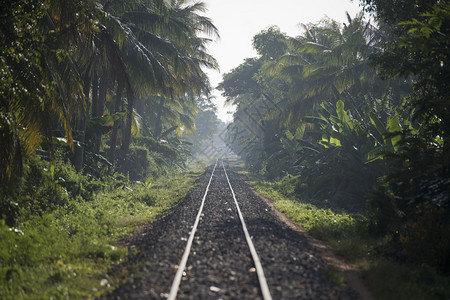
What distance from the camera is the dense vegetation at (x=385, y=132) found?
705 cm

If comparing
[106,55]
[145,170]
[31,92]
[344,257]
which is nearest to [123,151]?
[145,170]

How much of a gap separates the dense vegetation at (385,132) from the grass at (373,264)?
24 centimetres

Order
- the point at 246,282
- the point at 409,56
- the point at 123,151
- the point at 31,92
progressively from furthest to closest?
the point at 123,151
the point at 409,56
the point at 31,92
the point at 246,282

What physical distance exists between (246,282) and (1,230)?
458cm

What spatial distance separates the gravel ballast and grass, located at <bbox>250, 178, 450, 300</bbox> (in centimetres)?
60

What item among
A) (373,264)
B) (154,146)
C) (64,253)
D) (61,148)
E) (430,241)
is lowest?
(64,253)

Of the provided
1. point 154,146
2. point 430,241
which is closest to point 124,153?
point 154,146

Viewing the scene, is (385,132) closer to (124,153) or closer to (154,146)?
(124,153)

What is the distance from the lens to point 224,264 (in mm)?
6027

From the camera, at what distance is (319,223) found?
400 inches

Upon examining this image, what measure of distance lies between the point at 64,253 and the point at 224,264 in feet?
10.3

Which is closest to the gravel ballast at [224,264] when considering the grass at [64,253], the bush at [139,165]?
the grass at [64,253]

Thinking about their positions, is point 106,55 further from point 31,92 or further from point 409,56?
point 409,56

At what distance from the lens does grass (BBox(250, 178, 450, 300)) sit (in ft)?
17.1
